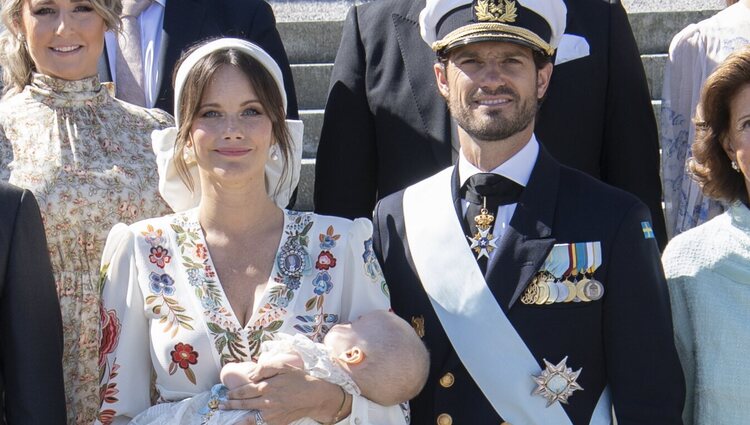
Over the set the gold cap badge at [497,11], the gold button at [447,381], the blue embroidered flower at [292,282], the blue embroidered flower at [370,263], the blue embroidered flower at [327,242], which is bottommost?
the gold button at [447,381]

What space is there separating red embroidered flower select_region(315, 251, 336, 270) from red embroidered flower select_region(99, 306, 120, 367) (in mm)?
504

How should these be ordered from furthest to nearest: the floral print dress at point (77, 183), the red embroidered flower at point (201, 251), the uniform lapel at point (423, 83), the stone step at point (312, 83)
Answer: the stone step at point (312, 83), the uniform lapel at point (423, 83), the floral print dress at point (77, 183), the red embroidered flower at point (201, 251)

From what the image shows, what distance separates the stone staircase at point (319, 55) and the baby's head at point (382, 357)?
2.54m

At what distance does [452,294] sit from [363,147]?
3.21 feet

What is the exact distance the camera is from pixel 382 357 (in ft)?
10.5

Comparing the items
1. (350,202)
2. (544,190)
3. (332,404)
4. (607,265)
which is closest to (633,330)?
(607,265)

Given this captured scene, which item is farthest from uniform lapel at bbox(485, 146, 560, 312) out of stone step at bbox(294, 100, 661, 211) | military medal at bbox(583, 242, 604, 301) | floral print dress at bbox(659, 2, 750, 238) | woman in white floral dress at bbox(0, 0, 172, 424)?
stone step at bbox(294, 100, 661, 211)

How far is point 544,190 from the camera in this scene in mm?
3436

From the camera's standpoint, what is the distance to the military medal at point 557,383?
332 cm

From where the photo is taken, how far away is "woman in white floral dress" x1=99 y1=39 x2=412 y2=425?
10.8 feet

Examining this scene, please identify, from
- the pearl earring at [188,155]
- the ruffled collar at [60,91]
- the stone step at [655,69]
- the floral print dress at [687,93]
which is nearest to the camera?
the pearl earring at [188,155]

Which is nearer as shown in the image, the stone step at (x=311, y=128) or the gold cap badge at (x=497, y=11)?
the gold cap badge at (x=497, y=11)

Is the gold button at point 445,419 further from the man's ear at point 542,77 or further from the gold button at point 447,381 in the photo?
the man's ear at point 542,77

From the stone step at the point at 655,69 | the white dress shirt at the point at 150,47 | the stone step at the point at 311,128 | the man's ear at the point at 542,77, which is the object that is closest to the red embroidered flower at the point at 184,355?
the man's ear at the point at 542,77
